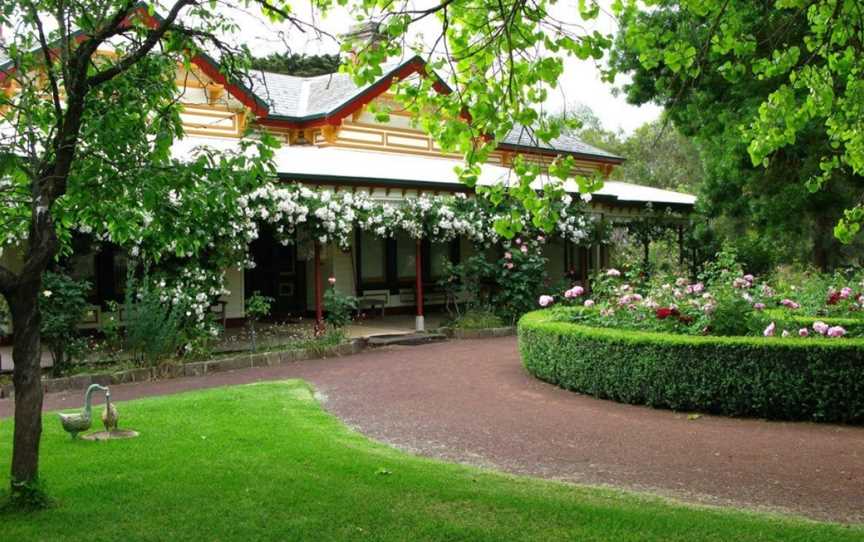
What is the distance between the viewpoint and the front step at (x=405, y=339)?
52.8ft

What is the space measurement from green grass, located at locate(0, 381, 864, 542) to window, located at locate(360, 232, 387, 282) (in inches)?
505

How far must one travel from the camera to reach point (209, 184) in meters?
5.47

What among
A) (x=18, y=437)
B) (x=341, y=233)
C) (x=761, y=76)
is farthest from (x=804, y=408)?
(x=341, y=233)

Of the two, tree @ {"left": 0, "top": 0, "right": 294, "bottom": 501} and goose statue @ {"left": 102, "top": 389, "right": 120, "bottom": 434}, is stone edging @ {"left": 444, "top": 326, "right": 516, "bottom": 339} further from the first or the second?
tree @ {"left": 0, "top": 0, "right": 294, "bottom": 501}

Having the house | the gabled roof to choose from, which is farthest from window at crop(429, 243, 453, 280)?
the gabled roof

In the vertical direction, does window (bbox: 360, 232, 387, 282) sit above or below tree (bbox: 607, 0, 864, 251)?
below

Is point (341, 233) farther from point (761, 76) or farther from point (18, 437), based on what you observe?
point (18, 437)

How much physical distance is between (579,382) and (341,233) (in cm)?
638

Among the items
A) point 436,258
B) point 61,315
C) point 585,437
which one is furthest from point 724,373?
point 436,258

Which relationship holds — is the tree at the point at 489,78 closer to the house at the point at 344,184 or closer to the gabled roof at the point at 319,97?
the house at the point at 344,184

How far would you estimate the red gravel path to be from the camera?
659cm

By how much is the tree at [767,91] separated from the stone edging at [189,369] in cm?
708

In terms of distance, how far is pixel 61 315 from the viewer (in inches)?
467

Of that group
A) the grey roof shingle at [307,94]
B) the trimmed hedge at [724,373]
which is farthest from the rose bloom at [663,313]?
the grey roof shingle at [307,94]
